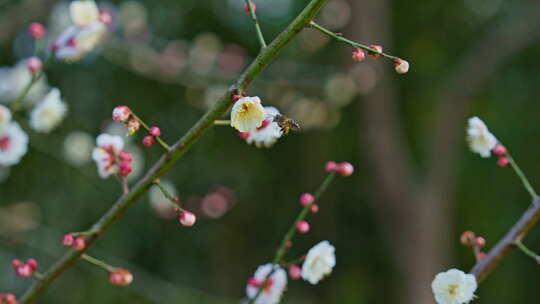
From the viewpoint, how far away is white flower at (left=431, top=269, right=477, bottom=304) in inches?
36.0

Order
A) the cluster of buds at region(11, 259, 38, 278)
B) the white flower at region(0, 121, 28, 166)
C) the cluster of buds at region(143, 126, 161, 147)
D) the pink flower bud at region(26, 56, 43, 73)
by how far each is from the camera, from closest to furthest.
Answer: the cluster of buds at region(143, 126, 161, 147)
the cluster of buds at region(11, 259, 38, 278)
the pink flower bud at region(26, 56, 43, 73)
the white flower at region(0, 121, 28, 166)

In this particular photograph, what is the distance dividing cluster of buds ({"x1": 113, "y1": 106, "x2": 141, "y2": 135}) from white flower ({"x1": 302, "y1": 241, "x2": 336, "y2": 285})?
387mm

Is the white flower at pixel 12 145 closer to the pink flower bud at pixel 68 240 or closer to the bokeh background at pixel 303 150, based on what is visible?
the pink flower bud at pixel 68 240

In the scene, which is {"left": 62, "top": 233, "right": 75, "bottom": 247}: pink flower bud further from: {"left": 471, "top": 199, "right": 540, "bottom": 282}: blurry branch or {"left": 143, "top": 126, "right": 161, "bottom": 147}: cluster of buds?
{"left": 471, "top": 199, "right": 540, "bottom": 282}: blurry branch

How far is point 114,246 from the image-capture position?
14.7 feet

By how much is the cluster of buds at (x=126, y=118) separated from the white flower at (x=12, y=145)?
737 mm

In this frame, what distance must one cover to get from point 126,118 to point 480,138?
2.12 feet

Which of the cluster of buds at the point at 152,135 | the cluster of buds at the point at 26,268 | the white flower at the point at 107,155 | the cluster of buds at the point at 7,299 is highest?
the white flower at the point at 107,155

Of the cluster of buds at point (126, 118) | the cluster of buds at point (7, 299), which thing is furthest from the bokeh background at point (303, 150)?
the cluster of buds at point (126, 118)

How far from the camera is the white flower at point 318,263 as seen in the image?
1095 millimetres

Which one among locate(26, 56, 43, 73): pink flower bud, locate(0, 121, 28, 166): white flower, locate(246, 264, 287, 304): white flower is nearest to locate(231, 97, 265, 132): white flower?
locate(246, 264, 287, 304): white flower

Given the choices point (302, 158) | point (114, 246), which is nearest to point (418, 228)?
point (302, 158)

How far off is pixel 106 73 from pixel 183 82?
1.37m

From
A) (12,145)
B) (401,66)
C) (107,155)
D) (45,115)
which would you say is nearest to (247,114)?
(401,66)
